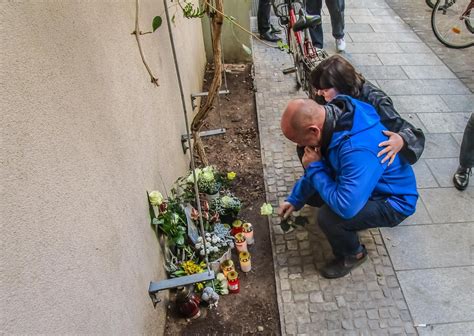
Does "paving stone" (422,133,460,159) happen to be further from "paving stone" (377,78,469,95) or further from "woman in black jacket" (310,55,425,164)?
"woman in black jacket" (310,55,425,164)

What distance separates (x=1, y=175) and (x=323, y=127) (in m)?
1.74

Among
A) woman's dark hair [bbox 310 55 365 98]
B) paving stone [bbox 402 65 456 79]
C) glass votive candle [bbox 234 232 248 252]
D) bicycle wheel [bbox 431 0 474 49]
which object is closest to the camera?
woman's dark hair [bbox 310 55 365 98]

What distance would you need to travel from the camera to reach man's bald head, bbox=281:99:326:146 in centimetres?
224

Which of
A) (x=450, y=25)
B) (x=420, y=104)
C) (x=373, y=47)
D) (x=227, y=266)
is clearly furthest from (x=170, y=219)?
(x=450, y=25)

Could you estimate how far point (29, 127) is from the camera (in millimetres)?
1149

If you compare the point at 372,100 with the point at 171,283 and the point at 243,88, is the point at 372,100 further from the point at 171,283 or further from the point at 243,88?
the point at 243,88

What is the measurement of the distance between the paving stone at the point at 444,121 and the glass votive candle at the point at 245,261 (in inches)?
102

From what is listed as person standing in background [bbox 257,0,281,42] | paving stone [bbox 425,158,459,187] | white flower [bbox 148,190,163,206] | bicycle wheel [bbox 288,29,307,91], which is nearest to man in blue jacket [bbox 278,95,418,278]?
white flower [bbox 148,190,163,206]

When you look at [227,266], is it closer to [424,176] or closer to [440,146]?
[424,176]

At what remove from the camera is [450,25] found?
6188 millimetres

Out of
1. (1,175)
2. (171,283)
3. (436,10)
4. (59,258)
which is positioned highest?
(1,175)

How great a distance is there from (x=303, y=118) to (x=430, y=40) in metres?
5.01

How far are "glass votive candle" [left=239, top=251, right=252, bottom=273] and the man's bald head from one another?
106 cm

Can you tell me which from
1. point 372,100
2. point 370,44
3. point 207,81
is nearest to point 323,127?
Answer: point 372,100
